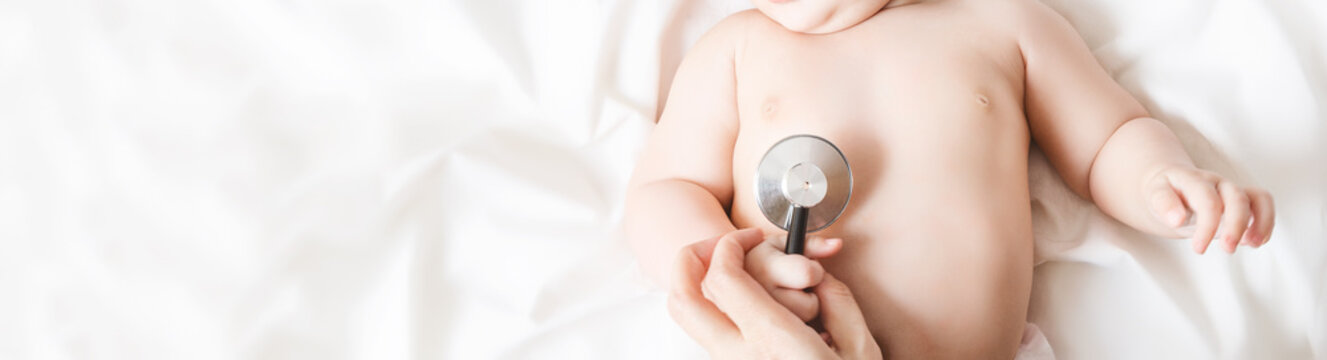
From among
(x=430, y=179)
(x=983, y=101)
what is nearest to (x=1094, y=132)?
(x=983, y=101)

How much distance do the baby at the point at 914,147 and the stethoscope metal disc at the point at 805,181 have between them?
3 centimetres

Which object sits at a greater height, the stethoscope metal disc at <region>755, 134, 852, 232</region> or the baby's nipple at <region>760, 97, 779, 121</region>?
the baby's nipple at <region>760, 97, 779, 121</region>

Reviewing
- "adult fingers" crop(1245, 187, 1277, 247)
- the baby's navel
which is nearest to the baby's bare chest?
the baby's navel

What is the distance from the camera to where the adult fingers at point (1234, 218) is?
0.77m

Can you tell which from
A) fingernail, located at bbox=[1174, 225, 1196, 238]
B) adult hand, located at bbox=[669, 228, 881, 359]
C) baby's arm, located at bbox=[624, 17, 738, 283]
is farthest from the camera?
baby's arm, located at bbox=[624, 17, 738, 283]

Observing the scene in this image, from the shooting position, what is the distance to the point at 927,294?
2.95 ft

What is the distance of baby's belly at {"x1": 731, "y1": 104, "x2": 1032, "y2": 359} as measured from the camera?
0.90 meters

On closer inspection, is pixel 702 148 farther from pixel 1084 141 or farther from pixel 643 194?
pixel 1084 141

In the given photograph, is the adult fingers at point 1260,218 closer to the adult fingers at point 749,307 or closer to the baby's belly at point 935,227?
the baby's belly at point 935,227

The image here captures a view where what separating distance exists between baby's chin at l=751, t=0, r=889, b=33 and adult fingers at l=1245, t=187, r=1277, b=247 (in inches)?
15.2

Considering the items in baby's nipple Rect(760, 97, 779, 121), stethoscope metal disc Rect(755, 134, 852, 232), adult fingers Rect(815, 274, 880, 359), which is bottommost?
adult fingers Rect(815, 274, 880, 359)

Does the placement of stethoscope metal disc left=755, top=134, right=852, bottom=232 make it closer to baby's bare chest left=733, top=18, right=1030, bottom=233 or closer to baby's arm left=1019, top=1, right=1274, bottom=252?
baby's bare chest left=733, top=18, right=1030, bottom=233

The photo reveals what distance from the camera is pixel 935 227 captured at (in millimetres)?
919

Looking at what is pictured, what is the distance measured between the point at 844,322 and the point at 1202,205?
0.98 ft
